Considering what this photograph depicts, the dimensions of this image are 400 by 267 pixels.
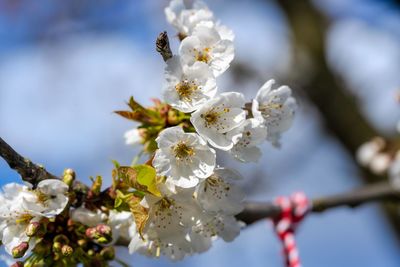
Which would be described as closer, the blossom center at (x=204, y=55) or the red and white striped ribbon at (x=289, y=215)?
the blossom center at (x=204, y=55)

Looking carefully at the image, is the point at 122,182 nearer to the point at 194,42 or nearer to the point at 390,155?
the point at 194,42

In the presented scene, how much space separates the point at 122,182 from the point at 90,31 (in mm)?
3811

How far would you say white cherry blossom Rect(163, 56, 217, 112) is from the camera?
1.07 m

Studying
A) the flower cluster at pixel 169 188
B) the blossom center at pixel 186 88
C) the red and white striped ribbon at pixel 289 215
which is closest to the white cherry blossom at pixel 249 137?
the flower cluster at pixel 169 188

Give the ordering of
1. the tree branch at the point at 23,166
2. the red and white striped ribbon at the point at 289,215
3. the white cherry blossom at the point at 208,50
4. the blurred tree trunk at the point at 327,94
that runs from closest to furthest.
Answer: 1. the tree branch at the point at 23,166
2. the white cherry blossom at the point at 208,50
3. the red and white striped ribbon at the point at 289,215
4. the blurred tree trunk at the point at 327,94

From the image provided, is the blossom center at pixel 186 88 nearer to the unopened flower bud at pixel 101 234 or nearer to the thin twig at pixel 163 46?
the thin twig at pixel 163 46

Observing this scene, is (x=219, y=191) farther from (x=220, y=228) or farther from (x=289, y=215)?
(x=289, y=215)

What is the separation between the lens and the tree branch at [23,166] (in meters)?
0.98

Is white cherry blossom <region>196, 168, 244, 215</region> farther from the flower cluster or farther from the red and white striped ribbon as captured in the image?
the red and white striped ribbon

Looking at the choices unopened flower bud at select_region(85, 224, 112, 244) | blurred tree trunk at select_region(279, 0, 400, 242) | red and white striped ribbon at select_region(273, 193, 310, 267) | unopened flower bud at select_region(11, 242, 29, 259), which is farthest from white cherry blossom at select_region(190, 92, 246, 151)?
blurred tree trunk at select_region(279, 0, 400, 242)

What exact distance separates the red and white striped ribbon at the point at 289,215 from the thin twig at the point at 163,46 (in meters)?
0.74

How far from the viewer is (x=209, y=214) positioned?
1109mm

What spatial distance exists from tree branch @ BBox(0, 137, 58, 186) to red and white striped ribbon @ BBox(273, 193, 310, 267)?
76cm

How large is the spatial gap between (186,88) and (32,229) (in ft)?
1.20
